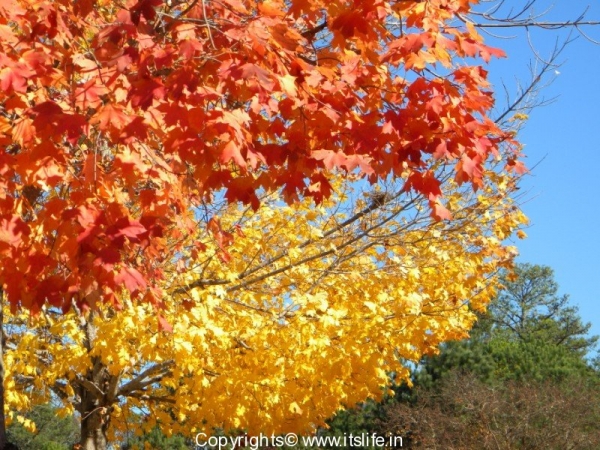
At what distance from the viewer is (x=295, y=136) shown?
474 cm

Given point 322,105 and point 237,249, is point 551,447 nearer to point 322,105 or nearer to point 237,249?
point 237,249

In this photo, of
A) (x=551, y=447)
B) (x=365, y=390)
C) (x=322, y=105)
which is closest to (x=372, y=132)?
(x=322, y=105)

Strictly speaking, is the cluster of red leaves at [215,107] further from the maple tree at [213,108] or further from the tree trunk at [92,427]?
the tree trunk at [92,427]

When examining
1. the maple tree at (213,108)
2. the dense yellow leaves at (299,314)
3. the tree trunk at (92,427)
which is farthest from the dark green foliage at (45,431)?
the maple tree at (213,108)

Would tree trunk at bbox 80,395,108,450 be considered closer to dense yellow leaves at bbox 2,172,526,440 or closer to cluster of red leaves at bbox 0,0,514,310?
dense yellow leaves at bbox 2,172,526,440

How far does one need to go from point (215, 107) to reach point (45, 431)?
42.5 meters

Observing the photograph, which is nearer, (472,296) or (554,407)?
(472,296)

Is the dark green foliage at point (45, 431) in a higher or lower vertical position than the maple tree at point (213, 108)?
higher

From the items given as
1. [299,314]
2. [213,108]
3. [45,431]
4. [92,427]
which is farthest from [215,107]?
[45,431]

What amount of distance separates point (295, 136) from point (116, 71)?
1131mm

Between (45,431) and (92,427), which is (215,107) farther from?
(45,431)

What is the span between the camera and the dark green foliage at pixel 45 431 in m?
38.3

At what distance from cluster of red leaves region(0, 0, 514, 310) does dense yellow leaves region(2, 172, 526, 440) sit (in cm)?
271

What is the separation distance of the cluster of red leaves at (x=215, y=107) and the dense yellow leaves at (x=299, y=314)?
107 inches
